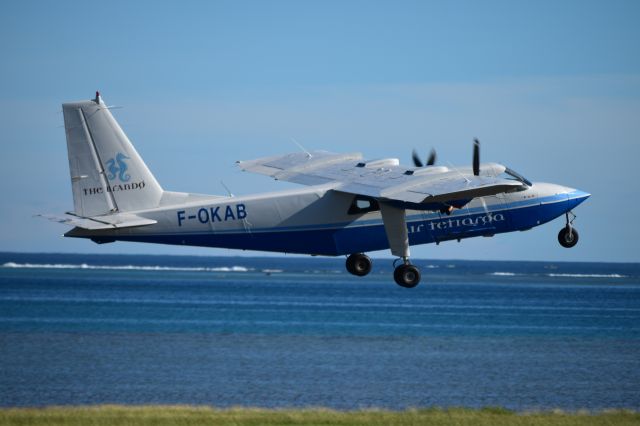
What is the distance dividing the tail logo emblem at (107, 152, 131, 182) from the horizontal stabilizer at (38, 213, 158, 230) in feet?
4.29

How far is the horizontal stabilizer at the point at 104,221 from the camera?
33375 mm

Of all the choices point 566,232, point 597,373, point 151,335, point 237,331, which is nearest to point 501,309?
point 237,331

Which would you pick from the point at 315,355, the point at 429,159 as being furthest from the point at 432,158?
the point at 315,355

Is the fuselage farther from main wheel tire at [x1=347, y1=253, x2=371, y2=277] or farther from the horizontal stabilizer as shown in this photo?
main wheel tire at [x1=347, y1=253, x2=371, y2=277]

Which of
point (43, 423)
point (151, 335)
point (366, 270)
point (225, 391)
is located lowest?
point (151, 335)

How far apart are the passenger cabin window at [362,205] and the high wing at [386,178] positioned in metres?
0.46

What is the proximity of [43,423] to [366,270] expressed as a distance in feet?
49.3

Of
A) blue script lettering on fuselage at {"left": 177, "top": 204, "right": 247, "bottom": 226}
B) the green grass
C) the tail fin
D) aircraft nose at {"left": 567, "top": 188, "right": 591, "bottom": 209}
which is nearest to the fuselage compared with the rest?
blue script lettering on fuselage at {"left": 177, "top": 204, "right": 247, "bottom": 226}

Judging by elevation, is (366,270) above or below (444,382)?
above

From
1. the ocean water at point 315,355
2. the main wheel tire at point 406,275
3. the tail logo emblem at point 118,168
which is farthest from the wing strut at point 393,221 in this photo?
the ocean water at point 315,355

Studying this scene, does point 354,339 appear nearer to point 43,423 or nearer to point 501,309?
point 501,309

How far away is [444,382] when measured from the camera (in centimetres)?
7794

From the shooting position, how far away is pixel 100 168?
115ft

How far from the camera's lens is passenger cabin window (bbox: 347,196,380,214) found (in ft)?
116
